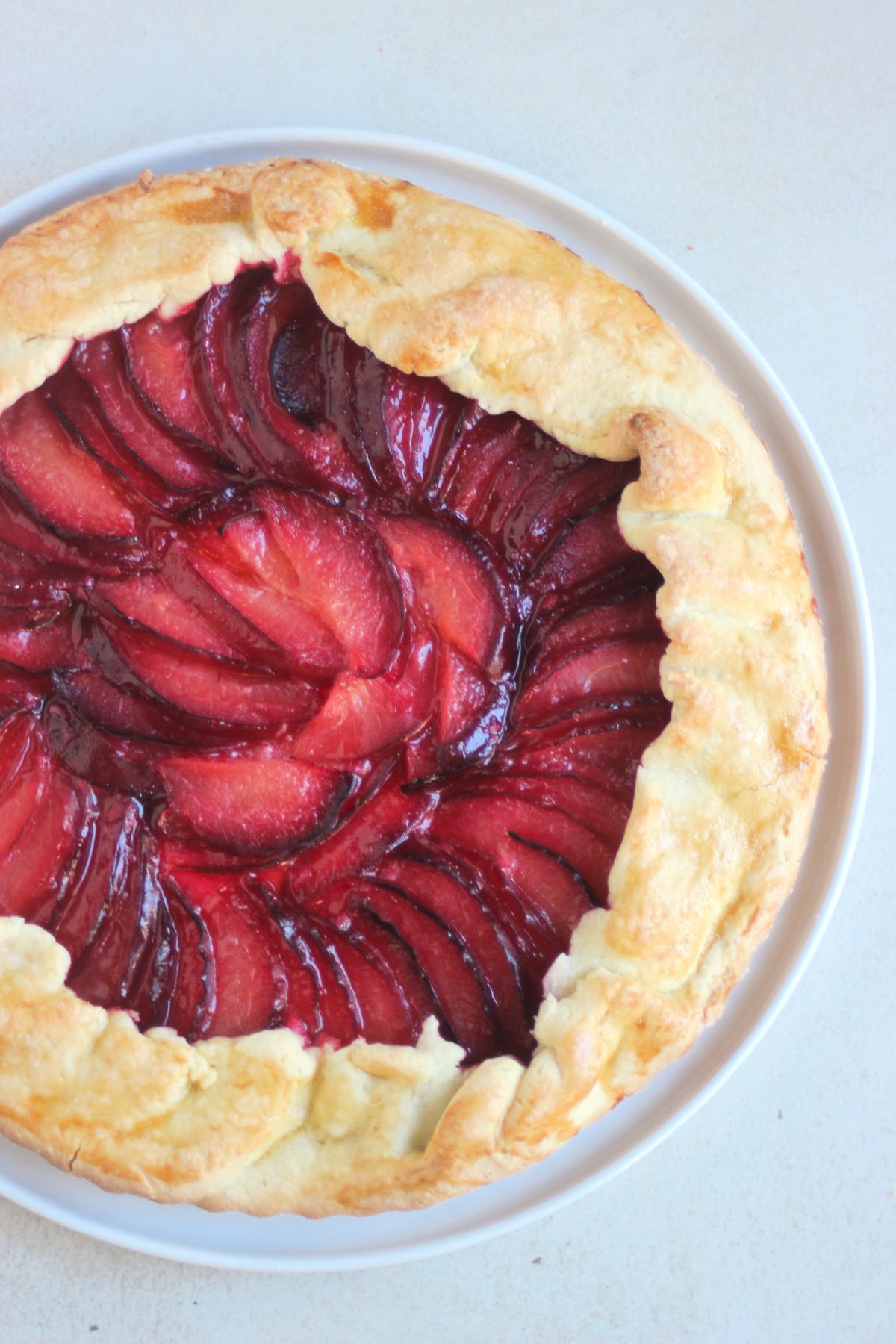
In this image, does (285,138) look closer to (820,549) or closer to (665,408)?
(665,408)

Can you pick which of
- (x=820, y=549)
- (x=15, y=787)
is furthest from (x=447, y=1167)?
(x=820, y=549)

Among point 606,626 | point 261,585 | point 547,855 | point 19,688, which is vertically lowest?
point 19,688

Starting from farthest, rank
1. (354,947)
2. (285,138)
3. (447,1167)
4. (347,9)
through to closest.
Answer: (347,9) < (285,138) < (354,947) < (447,1167)

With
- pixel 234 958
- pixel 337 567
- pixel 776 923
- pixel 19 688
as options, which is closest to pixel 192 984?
pixel 234 958

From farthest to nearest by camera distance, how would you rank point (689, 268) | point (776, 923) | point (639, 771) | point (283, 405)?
point (689, 268), point (776, 923), point (283, 405), point (639, 771)

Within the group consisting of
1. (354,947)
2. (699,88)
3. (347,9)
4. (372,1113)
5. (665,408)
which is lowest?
(372,1113)

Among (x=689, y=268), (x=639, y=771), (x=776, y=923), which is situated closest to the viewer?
(x=639, y=771)

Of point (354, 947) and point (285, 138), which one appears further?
point (285, 138)

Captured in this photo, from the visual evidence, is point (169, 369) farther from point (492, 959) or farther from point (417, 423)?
point (492, 959)

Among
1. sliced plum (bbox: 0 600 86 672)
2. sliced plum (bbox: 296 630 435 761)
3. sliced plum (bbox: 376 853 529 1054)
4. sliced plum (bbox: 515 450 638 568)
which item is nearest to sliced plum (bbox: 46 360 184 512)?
sliced plum (bbox: 0 600 86 672)
